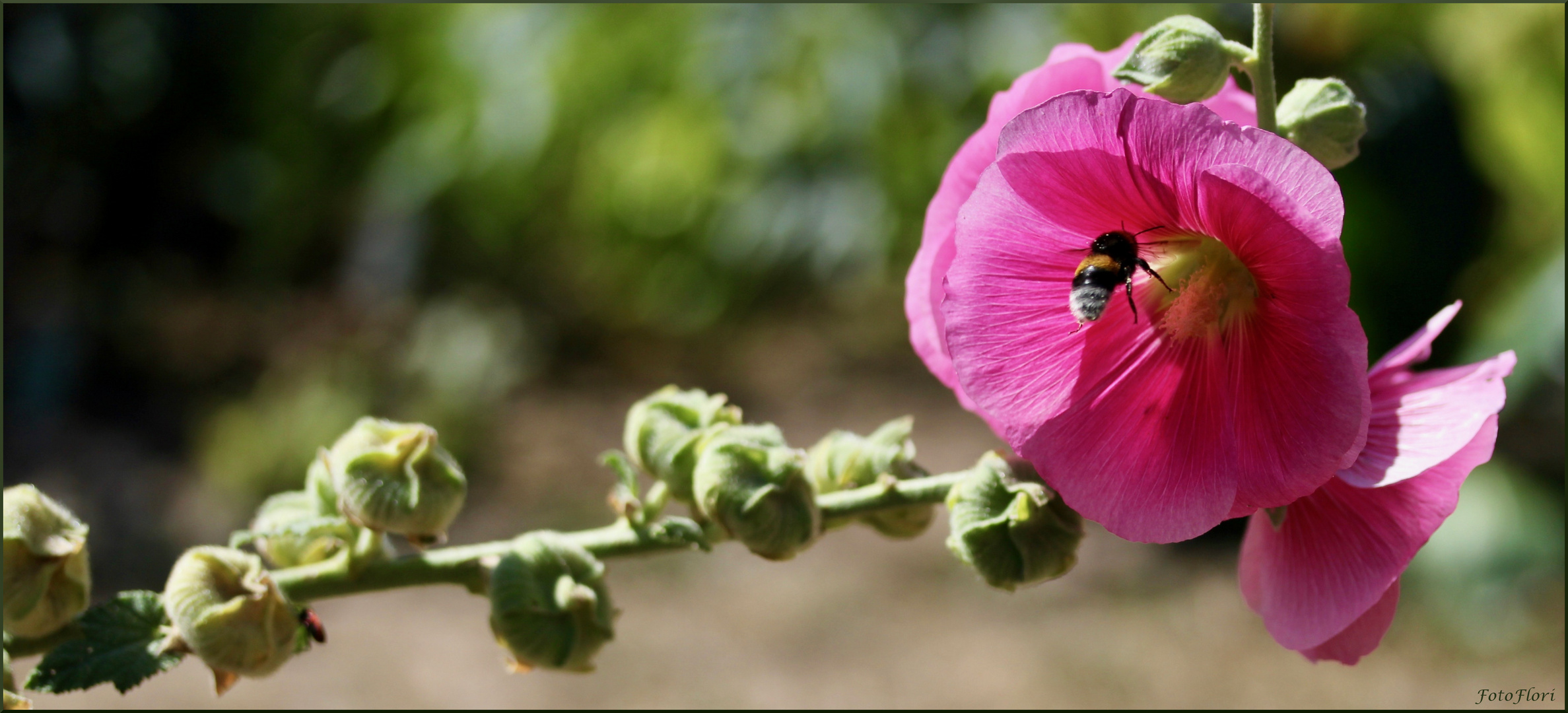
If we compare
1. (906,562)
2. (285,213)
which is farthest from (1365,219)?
(285,213)

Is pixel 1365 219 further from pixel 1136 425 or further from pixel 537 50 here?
pixel 1136 425

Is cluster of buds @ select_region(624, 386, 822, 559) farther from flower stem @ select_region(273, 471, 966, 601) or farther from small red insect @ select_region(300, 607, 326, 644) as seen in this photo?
small red insect @ select_region(300, 607, 326, 644)

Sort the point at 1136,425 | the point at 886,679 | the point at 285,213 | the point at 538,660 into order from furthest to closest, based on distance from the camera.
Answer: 1. the point at 285,213
2. the point at 886,679
3. the point at 538,660
4. the point at 1136,425

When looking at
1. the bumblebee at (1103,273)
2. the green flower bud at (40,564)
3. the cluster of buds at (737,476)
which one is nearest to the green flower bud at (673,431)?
the cluster of buds at (737,476)

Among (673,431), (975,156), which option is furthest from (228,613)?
(975,156)

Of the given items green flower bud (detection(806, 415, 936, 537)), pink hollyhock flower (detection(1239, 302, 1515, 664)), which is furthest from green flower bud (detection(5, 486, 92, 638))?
pink hollyhock flower (detection(1239, 302, 1515, 664))

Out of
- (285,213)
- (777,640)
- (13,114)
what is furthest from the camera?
(285,213)

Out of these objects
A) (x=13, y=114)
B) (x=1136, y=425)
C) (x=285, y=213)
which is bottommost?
(x=1136, y=425)

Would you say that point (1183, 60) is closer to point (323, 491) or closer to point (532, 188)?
point (323, 491)
